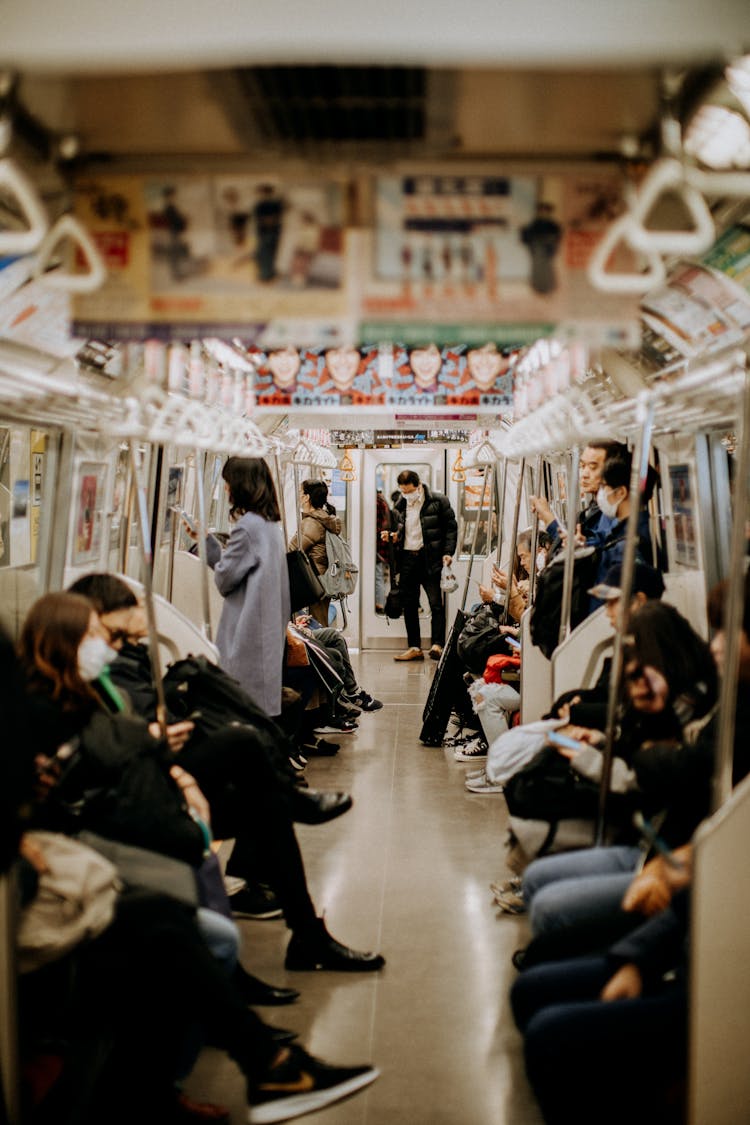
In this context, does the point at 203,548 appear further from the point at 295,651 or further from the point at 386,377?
the point at 295,651

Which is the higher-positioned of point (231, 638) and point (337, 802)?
point (231, 638)

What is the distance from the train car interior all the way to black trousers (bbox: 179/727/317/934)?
0.05 feet

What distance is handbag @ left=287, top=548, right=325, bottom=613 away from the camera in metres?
6.81

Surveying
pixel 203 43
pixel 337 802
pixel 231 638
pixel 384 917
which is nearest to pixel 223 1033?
pixel 337 802

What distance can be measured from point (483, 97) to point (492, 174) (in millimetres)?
259

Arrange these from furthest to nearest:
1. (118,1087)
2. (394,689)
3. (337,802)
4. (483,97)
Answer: (394,689), (337,802), (118,1087), (483,97)

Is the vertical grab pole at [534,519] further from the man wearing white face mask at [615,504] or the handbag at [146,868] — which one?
the handbag at [146,868]

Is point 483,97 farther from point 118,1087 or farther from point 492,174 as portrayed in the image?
point 118,1087

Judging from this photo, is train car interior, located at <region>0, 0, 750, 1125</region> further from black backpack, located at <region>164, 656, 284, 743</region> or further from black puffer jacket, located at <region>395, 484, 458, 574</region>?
black puffer jacket, located at <region>395, 484, 458, 574</region>

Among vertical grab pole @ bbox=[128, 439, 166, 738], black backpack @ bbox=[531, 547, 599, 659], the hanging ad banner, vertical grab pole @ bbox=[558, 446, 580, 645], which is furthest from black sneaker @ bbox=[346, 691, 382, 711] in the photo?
vertical grab pole @ bbox=[128, 439, 166, 738]

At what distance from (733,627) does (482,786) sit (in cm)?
392

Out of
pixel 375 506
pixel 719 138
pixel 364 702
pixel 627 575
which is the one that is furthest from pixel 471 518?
pixel 719 138

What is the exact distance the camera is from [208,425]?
4.09m

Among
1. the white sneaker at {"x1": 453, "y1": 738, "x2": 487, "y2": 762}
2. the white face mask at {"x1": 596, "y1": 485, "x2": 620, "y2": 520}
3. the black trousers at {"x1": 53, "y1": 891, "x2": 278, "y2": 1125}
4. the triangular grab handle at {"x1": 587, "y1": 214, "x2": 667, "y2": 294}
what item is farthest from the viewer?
the white sneaker at {"x1": 453, "y1": 738, "x2": 487, "y2": 762}
